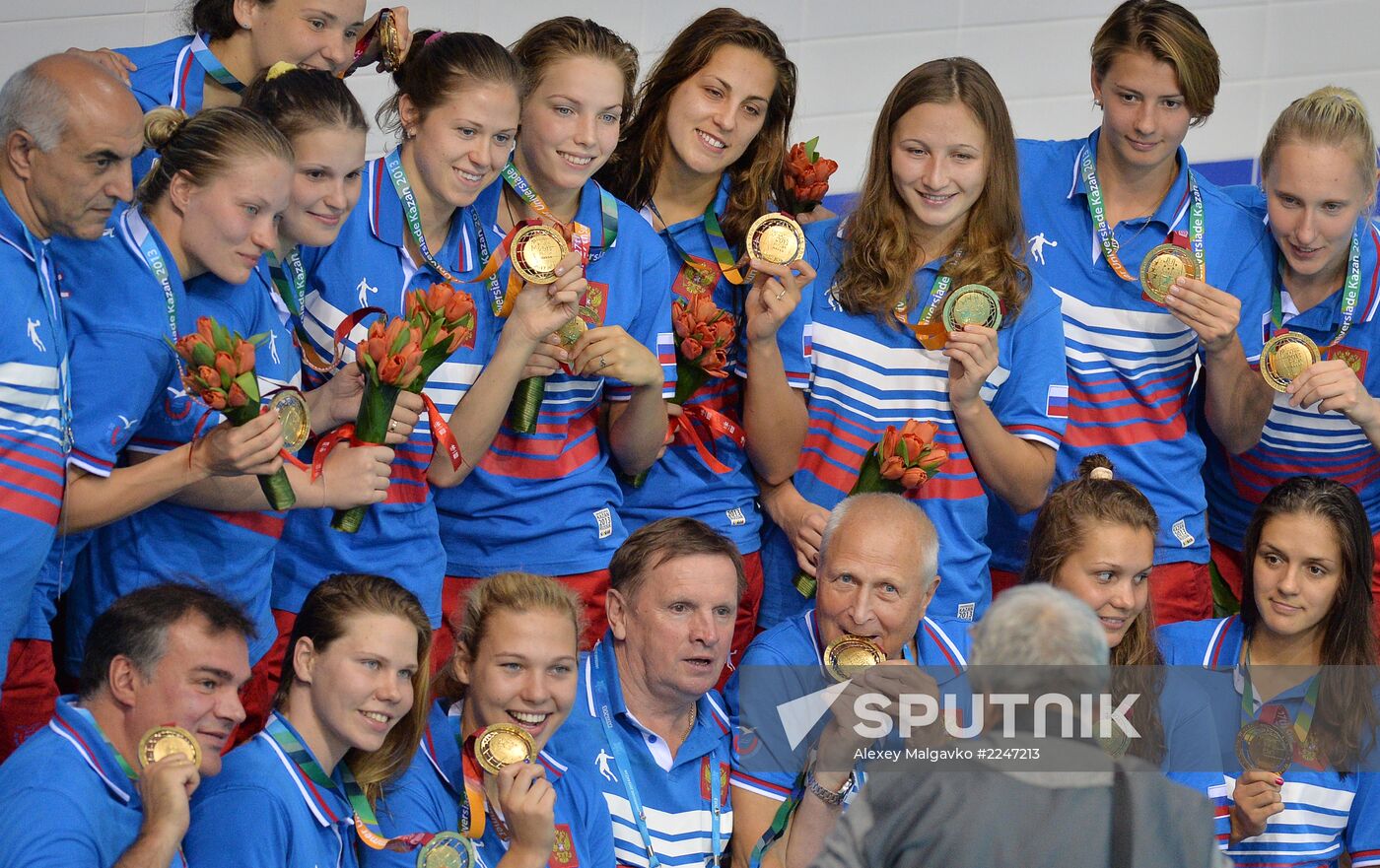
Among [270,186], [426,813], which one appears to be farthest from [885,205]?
[426,813]

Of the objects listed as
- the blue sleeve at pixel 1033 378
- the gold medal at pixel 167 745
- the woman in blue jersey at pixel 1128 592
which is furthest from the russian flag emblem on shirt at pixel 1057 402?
the gold medal at pixel 167 745

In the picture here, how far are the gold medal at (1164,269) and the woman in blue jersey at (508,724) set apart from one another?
2.05 m

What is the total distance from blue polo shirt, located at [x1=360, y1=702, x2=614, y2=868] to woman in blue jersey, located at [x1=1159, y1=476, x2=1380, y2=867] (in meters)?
1.82

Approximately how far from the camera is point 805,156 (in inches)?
227

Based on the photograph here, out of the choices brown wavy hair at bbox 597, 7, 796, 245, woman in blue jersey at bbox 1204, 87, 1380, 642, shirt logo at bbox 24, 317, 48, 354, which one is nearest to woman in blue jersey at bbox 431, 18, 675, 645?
brown wavy hair at bbox 597, 7, 796, 245

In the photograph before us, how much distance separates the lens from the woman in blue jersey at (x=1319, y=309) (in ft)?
18.3

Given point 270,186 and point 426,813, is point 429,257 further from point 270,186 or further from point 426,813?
point 426,813

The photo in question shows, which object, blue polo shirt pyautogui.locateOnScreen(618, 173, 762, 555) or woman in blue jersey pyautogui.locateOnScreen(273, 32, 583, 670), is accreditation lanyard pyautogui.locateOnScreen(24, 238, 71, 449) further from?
blue polo shirt pyautogui.locateOnScreen(618, 173, 762, 555)

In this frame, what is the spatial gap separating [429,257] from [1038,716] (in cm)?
240

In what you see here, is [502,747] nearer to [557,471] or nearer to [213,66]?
[557,471]

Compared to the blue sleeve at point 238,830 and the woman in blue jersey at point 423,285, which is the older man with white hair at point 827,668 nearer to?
the woman in blue jersey at point 423,285

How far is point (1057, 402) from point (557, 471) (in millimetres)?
1526

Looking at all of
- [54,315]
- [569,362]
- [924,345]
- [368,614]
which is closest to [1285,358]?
[924,345]

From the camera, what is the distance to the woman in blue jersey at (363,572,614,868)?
4.44 m
